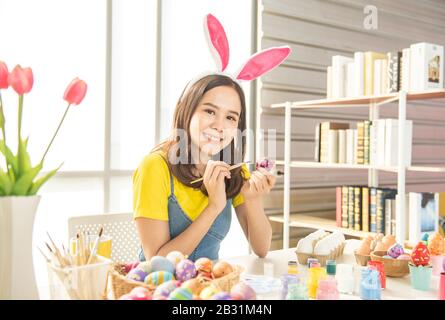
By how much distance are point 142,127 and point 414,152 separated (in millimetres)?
2575

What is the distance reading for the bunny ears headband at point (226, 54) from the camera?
5.65ft

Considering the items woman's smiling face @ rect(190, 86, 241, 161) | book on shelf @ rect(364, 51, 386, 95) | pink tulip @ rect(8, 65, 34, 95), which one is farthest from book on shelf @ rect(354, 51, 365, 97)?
pink tulip @ rect(8, 65, 34, 95)

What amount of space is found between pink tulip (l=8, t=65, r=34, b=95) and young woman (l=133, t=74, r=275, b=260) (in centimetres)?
70

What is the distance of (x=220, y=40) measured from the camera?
175 cm

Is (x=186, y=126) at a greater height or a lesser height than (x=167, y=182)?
greater

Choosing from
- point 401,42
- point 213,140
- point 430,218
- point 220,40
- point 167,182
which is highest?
point 401,42

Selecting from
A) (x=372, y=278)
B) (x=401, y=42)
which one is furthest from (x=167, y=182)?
(x=401, y=42)

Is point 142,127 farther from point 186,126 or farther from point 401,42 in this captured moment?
point 401,42

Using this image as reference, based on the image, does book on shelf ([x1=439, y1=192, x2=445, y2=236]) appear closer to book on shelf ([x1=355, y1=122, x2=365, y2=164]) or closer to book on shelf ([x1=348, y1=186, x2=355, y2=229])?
book on shelf ([x1=348, y1=186, x2=355, y2=229])

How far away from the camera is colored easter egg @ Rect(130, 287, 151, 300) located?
0.86 metres

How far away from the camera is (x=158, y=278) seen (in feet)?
3.20

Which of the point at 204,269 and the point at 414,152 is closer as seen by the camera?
the point at 204,269

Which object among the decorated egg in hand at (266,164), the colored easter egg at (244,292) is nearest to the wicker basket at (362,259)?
the decorated egg in hand at (266,164)
